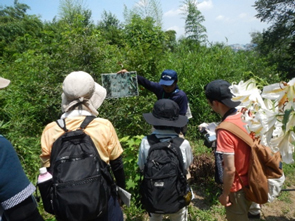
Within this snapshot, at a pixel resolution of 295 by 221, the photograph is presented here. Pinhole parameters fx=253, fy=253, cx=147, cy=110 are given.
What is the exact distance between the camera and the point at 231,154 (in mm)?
1771

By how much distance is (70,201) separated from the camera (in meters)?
1.40

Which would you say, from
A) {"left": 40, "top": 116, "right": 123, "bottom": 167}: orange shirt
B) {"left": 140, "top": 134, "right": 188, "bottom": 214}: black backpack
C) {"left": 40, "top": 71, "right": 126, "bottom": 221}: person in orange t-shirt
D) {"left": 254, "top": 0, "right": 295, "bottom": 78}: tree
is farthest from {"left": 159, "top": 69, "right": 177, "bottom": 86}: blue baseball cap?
{"left": 254, "top": 0, "right": 295, "bottom": 78}: tree

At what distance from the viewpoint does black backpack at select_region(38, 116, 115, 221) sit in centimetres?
140

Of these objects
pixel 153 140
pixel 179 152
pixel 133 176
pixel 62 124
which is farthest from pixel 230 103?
pixel 133 176

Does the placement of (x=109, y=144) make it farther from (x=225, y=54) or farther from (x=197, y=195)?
(x=225, y=54)

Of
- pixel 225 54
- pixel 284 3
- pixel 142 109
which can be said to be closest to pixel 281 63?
pixel 284 3

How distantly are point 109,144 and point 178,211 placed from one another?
97 centimetres

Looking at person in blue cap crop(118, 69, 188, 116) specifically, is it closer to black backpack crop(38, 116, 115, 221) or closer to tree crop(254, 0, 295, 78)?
black backpack crop(38, 116, 115, 221)

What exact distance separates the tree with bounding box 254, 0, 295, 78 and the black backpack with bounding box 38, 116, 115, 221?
12.6m

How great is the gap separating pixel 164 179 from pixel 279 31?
13.6 meters

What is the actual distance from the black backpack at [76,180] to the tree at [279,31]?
12571 mm

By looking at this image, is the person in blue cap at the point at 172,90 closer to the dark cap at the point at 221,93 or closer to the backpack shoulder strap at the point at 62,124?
the dark cap at the point at 221,93

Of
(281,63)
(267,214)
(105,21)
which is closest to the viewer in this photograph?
(267,214)

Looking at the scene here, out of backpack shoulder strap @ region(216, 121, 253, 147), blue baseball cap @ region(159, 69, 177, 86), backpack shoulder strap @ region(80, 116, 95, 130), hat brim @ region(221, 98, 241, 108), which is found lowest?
backpack shoulder strap @ region(216, 121, 253, 147)
